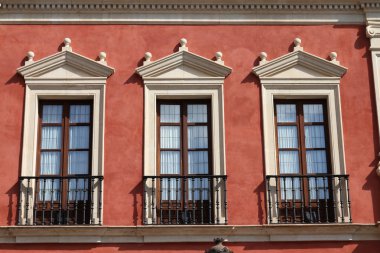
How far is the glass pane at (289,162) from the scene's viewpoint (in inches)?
555

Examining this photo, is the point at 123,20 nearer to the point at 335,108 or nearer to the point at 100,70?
the point at 100,70

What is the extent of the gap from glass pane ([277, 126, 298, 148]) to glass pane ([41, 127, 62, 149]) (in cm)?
404

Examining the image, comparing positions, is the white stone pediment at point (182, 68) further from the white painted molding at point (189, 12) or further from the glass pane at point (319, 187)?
the glass pane at point (319, 187)

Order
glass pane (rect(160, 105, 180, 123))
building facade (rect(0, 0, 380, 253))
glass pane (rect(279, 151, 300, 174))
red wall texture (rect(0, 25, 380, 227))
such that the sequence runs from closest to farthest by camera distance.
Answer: building facade (rect(0, 0, 380, 253)) → red wall texture (rect(0, 25, 380, 227)) → glass pane (rect(279, 151, 300, 174)) → glass pane (rect(160, 105, 180, 123))

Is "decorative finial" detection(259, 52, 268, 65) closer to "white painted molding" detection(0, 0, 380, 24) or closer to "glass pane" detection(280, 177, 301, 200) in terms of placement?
"white painted molding" detection(0, 0, 380, 24)

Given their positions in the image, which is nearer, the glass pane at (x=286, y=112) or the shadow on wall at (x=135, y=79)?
the shadow on wall at (x=135, y=79)

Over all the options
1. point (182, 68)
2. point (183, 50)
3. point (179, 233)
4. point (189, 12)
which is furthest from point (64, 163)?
point (189, 12)

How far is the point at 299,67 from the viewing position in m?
14.5

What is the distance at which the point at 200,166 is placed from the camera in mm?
14039

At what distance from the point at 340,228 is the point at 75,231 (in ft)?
14.9

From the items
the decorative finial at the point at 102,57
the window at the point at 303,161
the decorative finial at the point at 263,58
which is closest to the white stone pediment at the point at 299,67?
the decorative finial at the point at 263,58

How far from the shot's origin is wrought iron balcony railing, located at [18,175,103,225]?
13.5 m

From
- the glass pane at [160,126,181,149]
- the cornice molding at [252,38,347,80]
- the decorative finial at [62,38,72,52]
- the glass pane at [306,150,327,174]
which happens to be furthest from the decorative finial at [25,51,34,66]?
the glass pane at [306,150,327,174]

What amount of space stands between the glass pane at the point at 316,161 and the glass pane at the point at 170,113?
98.6 inches
